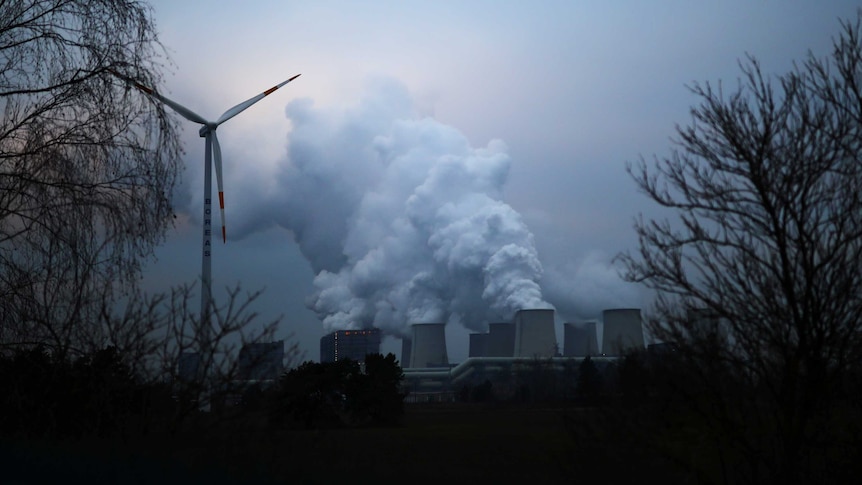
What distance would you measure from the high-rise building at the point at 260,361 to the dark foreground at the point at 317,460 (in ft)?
1.50

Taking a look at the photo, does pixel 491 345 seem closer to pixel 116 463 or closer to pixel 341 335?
pixel 341 335

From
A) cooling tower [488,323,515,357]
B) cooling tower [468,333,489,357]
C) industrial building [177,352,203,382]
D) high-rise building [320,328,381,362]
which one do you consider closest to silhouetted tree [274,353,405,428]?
industrial building [177,352,203,382]

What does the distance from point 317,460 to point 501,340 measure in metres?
59.2

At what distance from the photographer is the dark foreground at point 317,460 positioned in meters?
4.64

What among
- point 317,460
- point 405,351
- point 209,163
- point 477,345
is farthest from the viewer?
point 405,351

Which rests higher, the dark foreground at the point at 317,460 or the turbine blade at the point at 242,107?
the turbine blade at the point at 242,107

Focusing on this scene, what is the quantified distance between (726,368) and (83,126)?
6.30 metres

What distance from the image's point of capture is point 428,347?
206 feet

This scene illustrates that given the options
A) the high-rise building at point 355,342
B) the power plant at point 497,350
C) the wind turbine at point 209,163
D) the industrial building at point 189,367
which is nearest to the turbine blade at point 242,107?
the wind turbine at point 209,163

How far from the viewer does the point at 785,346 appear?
669 cm

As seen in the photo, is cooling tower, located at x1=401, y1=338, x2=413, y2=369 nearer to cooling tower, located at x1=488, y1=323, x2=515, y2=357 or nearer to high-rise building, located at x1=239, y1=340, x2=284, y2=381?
cooling tower, located at x1=488, y1=323, x2=515, y2=357

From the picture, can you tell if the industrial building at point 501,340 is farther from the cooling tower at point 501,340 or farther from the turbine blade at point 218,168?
the turbine blade at point 218,168

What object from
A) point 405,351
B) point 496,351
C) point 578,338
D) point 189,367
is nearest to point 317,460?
point 189,367

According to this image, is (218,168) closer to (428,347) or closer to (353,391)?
(353,391)
